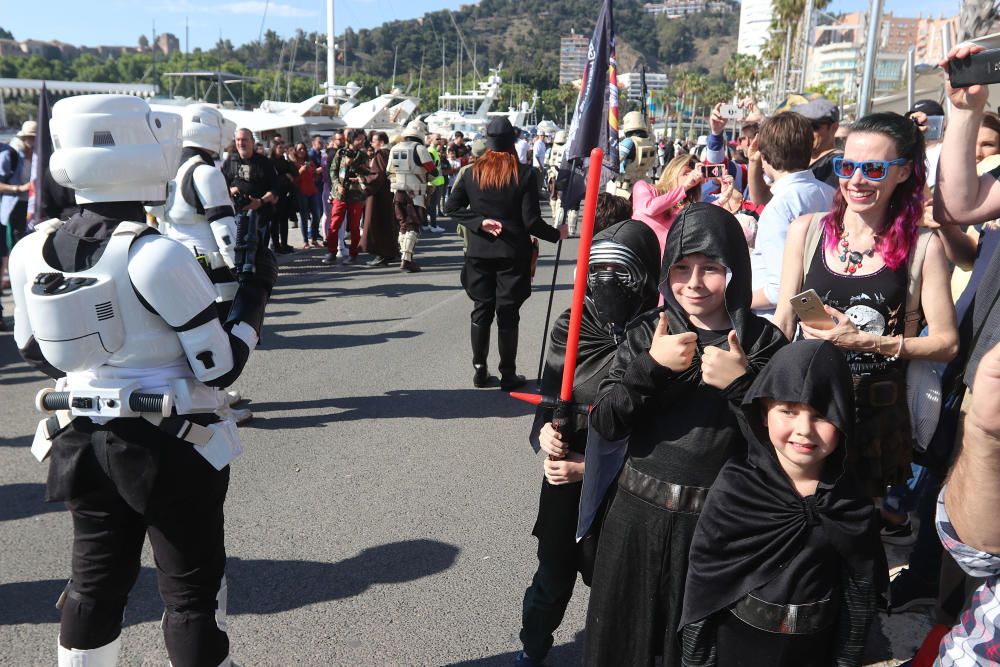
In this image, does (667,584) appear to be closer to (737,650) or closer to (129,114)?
(737,650)

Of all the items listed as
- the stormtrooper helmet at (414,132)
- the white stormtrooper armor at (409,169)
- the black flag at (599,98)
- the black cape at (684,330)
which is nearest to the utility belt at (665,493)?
the black cape at (684,330)

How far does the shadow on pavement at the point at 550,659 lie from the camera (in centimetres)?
309

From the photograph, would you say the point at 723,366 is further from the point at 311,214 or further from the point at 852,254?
the point at 311,214

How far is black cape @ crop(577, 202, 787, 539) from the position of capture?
2.17m

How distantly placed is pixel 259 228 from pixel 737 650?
2093 mm

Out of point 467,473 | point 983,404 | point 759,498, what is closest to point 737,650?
point 759,498

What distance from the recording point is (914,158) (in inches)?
114

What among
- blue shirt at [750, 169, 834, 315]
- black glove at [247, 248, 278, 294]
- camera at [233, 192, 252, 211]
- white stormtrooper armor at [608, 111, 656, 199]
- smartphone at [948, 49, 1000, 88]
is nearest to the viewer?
smartphone at [948, 49, 1000, 88]

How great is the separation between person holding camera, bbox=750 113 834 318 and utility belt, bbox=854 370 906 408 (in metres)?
0.80

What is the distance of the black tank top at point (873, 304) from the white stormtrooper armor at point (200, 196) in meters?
3.73

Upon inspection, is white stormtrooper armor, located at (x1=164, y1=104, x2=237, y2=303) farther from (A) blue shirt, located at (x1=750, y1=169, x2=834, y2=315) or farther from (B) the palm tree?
(B) the palm tree

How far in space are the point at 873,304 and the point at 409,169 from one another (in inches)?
387

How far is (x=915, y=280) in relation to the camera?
9.32 ft

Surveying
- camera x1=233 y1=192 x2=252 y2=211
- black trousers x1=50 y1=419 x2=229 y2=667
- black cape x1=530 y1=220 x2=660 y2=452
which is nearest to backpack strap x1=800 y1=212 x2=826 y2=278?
black cape x1=530 y1=220 x2=660 y2=452
